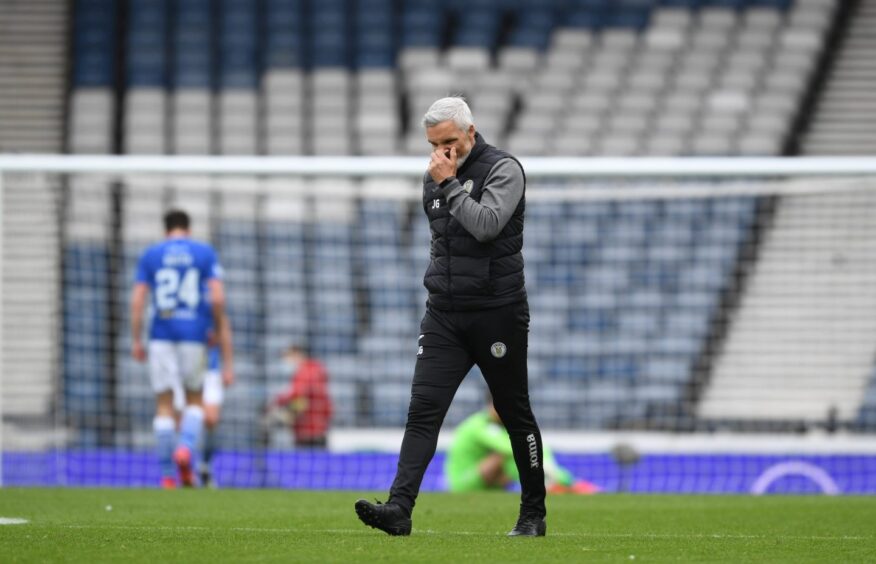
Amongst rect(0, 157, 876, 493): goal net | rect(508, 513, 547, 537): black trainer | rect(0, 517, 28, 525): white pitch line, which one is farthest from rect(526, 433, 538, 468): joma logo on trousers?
rect(0, 157, 876, 493): goal net

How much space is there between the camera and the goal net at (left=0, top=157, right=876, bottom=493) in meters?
11.3

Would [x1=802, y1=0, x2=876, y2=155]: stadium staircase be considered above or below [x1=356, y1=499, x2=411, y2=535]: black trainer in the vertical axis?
above

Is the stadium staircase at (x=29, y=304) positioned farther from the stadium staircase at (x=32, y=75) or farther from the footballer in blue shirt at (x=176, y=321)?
the stadium staircase at (x=32, y=75)

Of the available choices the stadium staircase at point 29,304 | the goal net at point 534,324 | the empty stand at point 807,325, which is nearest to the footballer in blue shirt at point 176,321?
the goal net at point 534,324

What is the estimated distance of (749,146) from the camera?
1869cm

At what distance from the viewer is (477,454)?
33.8 feet

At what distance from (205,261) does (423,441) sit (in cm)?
459

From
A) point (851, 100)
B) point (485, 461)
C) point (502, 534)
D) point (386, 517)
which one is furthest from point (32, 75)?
point (386, 517)

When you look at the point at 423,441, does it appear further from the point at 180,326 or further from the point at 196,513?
the point at 180,326

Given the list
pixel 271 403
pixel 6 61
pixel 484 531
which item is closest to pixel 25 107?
pixel 6 61

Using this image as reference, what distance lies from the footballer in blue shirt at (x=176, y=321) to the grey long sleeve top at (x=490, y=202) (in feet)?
14.9

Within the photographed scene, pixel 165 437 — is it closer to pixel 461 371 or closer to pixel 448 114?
pixel 461 371

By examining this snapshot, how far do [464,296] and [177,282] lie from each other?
4.65 m

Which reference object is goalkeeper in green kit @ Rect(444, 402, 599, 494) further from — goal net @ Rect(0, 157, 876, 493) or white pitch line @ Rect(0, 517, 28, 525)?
white pitch line @ Rect(0, 517, 28, 525)
